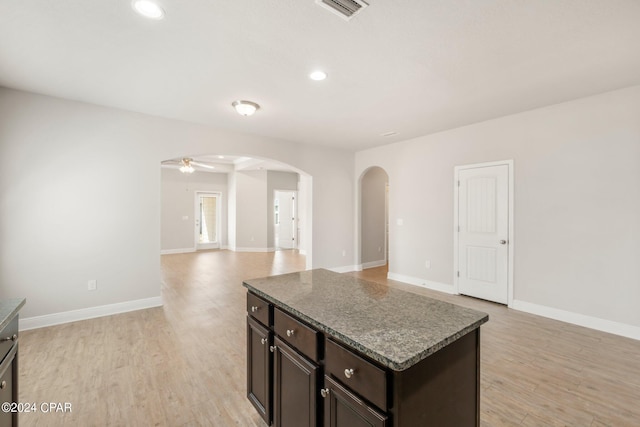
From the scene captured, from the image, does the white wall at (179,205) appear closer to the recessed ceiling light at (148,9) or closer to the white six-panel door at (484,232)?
the recessed ceiling light at (148,9)

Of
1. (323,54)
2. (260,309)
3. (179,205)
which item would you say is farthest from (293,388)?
(179,205)

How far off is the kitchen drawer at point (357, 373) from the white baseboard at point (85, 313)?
3.87 metres

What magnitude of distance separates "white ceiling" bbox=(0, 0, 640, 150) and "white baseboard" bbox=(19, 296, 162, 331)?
2753mm

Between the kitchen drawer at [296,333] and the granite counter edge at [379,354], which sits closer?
Result: the granite counter edge at [379,354]

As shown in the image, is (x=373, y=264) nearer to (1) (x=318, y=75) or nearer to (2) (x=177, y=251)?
(1) (x=318, y=75)

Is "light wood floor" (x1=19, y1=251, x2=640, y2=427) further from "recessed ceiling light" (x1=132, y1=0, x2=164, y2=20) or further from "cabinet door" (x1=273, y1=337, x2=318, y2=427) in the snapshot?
"recessed ceiling light" (x1=132, y1=0, x2=164, y2=20)

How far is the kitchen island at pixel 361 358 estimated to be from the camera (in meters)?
1.03

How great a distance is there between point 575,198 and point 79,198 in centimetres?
642

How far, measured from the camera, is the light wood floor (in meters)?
1.97

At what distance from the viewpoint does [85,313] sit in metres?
3.70

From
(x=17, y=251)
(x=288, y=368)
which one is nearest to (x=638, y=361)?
(x=288, y=368)

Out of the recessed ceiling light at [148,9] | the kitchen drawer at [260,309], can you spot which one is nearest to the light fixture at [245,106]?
the recessed ceiling light at [148,9]

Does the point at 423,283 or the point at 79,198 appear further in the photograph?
the point at 423,283

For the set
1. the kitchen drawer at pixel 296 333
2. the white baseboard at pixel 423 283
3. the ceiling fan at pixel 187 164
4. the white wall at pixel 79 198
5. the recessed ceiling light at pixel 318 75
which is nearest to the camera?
the kitchen drawer at pixel 296 333
